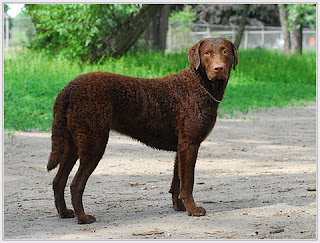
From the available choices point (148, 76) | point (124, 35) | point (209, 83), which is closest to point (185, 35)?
point (124, 35)

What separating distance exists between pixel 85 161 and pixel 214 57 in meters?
1.65

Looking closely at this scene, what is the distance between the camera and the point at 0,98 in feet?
24.3

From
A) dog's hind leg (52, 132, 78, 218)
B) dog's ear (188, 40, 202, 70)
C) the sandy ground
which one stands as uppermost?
dog's ear (188, 40, 202, 70)

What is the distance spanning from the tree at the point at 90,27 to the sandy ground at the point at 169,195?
321 inches

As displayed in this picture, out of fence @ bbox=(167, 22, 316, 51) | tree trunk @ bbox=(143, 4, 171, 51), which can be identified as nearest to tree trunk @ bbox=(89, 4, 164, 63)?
tree trunk @ bbox=(143, 4, 171, 51)

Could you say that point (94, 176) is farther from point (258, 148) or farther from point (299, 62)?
point (299, 62)

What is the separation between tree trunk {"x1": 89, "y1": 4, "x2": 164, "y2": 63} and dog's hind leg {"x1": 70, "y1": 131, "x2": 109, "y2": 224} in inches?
527

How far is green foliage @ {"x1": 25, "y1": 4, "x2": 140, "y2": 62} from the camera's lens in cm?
1747

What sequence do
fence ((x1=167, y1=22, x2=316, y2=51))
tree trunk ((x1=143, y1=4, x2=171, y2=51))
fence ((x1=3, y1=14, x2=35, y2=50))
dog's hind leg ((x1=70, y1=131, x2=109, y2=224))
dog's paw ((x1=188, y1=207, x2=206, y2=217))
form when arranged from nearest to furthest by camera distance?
dog's hind leg ((x1=70, y1=131, x2=109, y2=224)) → dog's paw ((x1=188, y1=207, x2=206, y2=217)) → tree trunk ((x1=143, y1=4, x2=171, y2=51)) → fence ((x1=3, y1=14, x2=35, y2=50)) → fence ((x1=167, y1=22, x2=316, y2=51))

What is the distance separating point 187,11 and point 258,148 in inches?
1495

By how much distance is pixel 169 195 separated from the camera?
248 inches

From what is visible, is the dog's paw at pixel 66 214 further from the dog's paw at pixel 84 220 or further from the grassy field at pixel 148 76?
the grassy field at pixel 148 76

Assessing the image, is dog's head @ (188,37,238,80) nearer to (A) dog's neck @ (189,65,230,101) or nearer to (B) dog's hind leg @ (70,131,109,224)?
(A) dog's neck @ (189,65,230,101)

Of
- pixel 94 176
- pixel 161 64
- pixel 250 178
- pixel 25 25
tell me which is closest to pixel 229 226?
pixel 250 178
